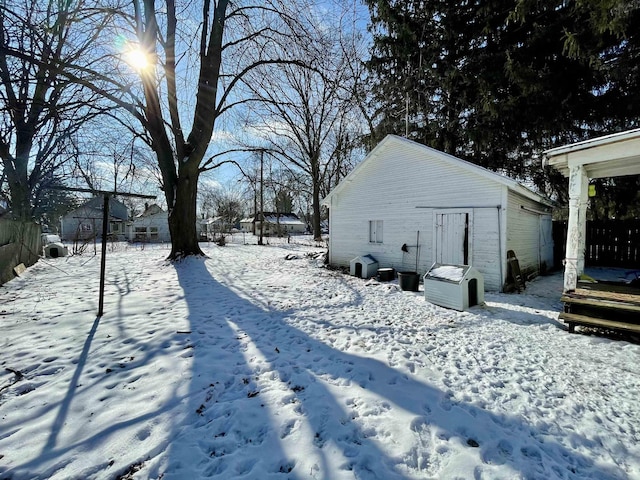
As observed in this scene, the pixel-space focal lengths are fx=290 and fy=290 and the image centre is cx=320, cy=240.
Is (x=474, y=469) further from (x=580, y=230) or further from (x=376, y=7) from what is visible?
Result: (x=376, y=7)

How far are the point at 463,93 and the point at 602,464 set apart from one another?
13623 millimetres

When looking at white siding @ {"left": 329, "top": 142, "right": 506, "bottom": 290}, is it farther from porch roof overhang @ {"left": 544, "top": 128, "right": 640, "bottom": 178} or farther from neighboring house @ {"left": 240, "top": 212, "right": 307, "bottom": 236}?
neighboring house @ {"left": 240, "top": 212, "right": 307, "bottom": 236}

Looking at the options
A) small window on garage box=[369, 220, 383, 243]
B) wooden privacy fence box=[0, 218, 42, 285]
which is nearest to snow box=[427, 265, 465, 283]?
small window on garage box=[369, 220, 383, 243]

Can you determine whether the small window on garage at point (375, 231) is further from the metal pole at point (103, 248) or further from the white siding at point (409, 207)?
the metal pole at point (103, 248)

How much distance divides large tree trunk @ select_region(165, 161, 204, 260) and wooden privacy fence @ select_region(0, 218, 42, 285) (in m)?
4.14

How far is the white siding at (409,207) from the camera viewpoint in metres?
7.88

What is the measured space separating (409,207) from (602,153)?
16.8 feet

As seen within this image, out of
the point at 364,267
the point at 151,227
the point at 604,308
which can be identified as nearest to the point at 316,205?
the point at 364,267

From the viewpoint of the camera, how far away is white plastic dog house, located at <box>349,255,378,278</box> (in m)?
9.84

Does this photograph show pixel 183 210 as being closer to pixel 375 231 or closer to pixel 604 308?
pixel 375 231

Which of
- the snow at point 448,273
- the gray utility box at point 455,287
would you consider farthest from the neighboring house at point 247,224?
the gray utility box at point 455,287

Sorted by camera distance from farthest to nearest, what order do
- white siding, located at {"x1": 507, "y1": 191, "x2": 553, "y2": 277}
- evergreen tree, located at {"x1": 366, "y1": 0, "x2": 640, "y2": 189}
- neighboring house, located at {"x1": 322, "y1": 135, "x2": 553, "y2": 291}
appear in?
evergreen tree, located at {"x1": 366, "y1": 0, "x2": 640, "y2": 189} < white siding, located at {"x1": 507, "y1": 191, "x2": 553, "y2": 277} < neighboring house, located at {"x1": 322, "y1": 135, "x2": 553, "y2": 291}

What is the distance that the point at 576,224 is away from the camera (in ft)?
17.5

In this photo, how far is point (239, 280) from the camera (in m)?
8.87
